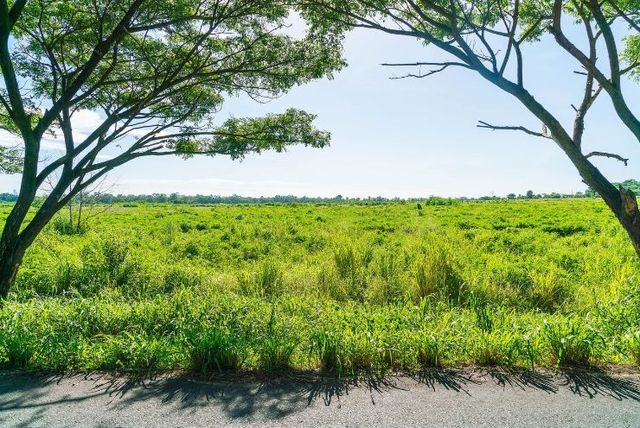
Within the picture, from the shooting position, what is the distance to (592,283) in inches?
334

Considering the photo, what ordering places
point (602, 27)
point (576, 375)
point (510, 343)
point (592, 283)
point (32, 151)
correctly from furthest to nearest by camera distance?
point (592, 283) < point (32, 151) < point (602, 27) < point (510, 343) < point (576, 375)

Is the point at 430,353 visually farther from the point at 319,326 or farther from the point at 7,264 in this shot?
the point at 7,264

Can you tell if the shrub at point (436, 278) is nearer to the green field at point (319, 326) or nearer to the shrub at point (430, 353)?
the green field at point (319, 326)

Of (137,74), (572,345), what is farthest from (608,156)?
(137,74)

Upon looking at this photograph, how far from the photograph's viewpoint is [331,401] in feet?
8.79

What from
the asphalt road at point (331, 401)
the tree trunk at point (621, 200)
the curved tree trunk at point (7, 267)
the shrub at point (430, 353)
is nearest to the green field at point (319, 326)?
the shrub at point (430, 353)

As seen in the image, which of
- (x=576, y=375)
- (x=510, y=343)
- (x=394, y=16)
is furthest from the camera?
(x=394, y=16)

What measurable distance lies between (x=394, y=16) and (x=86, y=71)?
168 inches

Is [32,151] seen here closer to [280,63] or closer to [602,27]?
[280,63]

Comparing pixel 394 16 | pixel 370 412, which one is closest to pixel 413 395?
pixel 370 412

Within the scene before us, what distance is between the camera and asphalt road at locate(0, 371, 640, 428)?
2.46 meters

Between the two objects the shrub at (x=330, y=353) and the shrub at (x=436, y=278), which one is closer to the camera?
the shrub at (x=330, y=353)

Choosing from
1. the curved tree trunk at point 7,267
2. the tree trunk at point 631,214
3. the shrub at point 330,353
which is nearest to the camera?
the shrub at point 330,353

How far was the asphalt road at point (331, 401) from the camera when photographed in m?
2.46
